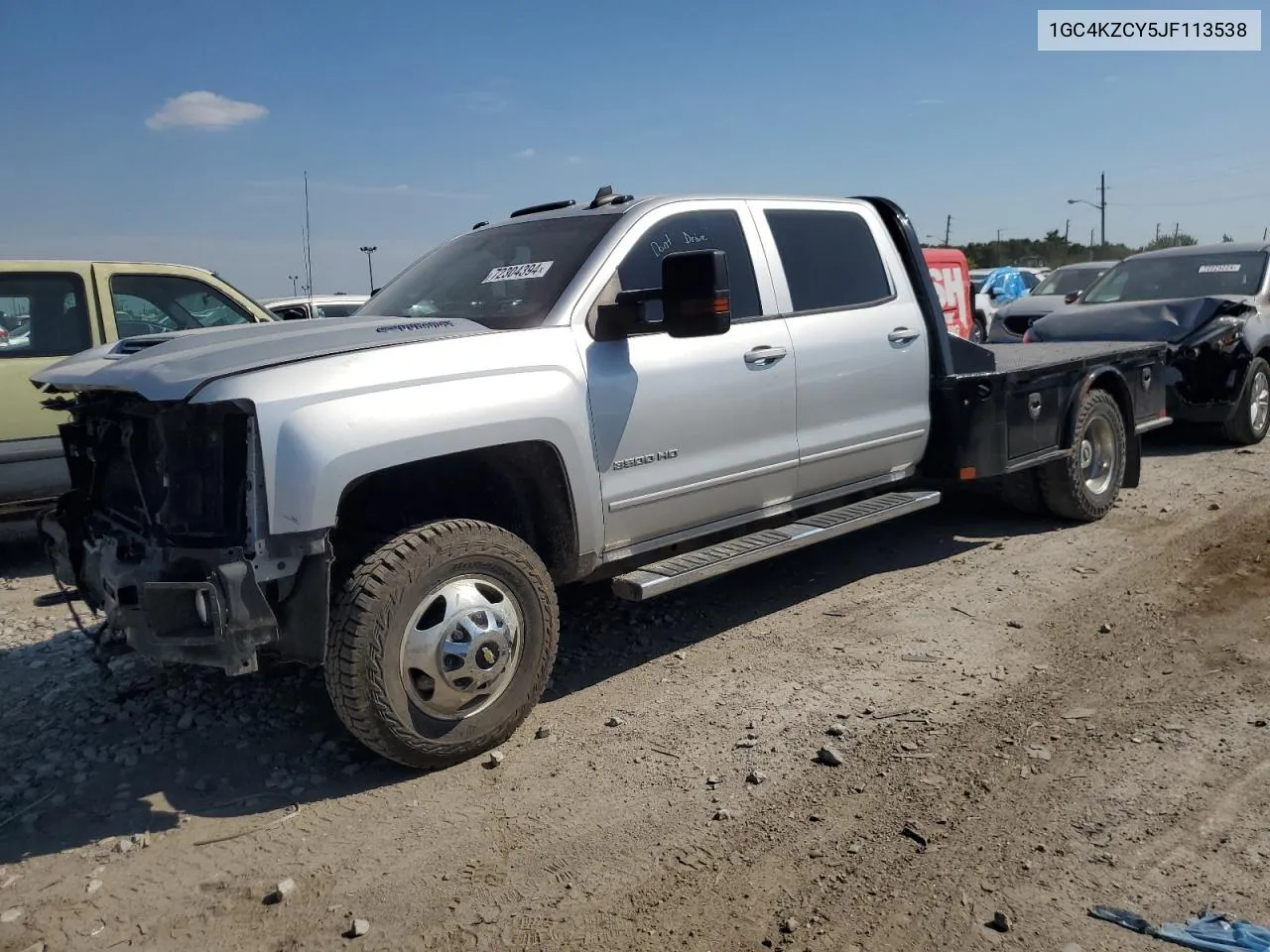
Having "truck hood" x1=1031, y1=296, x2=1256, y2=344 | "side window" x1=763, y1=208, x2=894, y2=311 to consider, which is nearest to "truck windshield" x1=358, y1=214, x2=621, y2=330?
"side window" x1=763, y1=208, x2=894, y2=311

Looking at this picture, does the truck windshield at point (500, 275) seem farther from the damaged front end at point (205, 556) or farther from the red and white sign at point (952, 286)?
the red and white sign at point (952, 286)

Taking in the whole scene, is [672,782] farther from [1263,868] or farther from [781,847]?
[1263,868]

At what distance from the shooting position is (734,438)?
15.1 ft

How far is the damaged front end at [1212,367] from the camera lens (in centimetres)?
890

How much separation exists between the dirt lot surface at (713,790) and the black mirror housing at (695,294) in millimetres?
1480

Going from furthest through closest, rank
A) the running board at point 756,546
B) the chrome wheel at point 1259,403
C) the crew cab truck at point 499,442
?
1. the chrome wheel at point 1259,403
2. the running board at point 756,546
3. the crew cab truck at point 499,442

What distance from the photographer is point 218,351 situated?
350 cm

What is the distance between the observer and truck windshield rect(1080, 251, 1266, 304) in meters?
9.77

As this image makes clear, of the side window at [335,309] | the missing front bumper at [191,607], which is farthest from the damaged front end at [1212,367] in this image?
the side window at [335,309]

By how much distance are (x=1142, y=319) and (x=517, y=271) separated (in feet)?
22.7

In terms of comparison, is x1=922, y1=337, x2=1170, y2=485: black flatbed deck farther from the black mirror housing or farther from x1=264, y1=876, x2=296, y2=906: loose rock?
x1=264, y1=876, x2=296, y2=906: loose rock

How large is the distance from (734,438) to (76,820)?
2865 millimetres

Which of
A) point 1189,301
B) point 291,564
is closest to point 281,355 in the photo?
point 291,564

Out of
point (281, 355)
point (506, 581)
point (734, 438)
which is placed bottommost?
point (506, 581)
